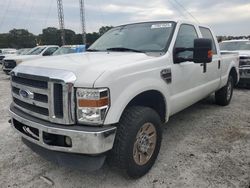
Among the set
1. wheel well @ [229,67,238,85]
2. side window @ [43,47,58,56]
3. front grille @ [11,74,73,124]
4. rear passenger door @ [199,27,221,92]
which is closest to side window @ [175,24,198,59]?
rear passenger door @ [199,27,221,92]

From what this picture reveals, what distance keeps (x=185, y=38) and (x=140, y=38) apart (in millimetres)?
755

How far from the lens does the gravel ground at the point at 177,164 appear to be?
3.09m

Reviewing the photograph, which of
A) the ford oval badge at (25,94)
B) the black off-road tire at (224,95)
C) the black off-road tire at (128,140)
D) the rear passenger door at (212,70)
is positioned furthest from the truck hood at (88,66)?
the black off-road tire at (224,95)

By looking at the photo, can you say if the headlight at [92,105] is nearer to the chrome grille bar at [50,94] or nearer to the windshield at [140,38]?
the chrome grille bar at [50,94]

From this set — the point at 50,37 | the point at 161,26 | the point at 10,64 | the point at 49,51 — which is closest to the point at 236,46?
the point at 161,26

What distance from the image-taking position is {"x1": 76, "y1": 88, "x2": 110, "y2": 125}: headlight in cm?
252

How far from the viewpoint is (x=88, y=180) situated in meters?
3.16

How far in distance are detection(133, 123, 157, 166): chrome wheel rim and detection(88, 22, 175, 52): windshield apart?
1162mm

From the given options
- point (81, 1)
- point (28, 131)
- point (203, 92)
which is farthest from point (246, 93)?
point (81, 1)

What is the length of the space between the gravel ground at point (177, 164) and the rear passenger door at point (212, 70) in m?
0.78

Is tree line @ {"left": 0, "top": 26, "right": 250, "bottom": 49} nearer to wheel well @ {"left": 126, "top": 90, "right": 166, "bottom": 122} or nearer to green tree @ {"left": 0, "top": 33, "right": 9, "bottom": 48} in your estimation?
green tree @ {"left": 0, "top": 33, "right": 9, "bottom": 48}

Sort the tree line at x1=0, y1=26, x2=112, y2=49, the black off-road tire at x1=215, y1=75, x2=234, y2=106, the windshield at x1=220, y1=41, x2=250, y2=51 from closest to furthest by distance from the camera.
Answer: the black off-road tire at x1=215, y1=75, x2=234, y2=106 < the windshield at x1=220, y1=41, x2=250, y2=51 < the tree line at x1=0, y1=26, x2=112, y2=49

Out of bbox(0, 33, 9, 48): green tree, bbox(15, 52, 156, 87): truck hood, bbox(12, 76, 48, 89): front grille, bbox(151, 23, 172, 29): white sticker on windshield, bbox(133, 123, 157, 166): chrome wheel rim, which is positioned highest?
bbox(0, 33, 9, 48): green tree

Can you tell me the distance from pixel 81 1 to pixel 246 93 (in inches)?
1251
